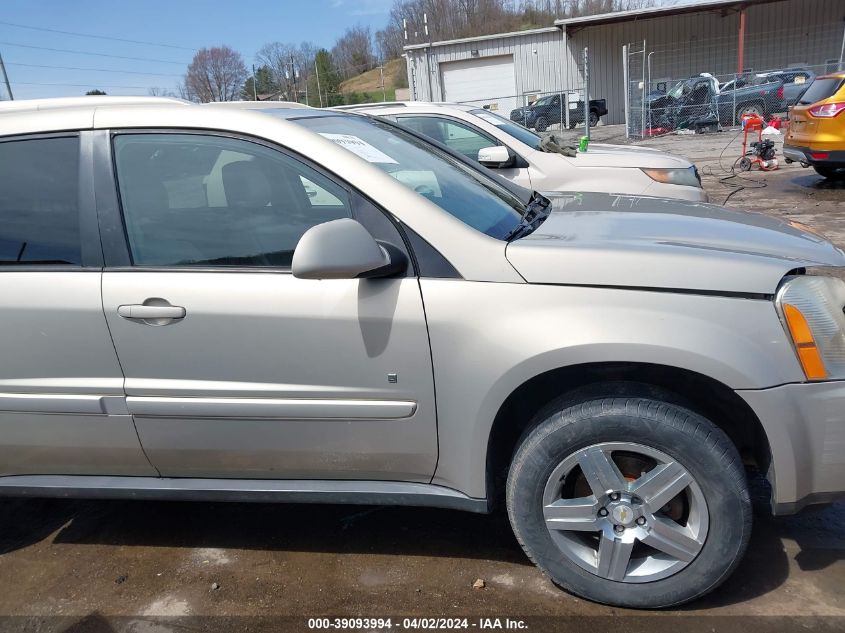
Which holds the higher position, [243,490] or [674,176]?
[674,176]

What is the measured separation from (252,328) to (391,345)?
50 cm

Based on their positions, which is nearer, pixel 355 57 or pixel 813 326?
pixel 813 326

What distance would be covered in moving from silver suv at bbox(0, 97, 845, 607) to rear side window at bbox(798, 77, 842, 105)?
903 centimetres

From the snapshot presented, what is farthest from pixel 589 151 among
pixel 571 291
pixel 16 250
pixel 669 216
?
pixel 16 250

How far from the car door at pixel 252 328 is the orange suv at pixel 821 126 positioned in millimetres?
9788

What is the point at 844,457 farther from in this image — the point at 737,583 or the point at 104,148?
the point at 104,148

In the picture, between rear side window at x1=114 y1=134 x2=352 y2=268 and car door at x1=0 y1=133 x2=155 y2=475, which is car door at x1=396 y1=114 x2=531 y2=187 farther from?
car door at x1=0 y1=133 x2=155 y2=475

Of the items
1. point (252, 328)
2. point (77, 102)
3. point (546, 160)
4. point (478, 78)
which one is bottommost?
point (252, 328)

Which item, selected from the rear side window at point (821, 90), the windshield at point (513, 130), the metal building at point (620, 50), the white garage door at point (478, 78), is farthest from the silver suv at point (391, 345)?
the white garage door at point (478, 78)

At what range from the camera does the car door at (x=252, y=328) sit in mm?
2400

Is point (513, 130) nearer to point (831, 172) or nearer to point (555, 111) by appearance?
point (831, 172)

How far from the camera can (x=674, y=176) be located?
6.16 meters

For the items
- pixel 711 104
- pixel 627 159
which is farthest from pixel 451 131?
pixel 711 104

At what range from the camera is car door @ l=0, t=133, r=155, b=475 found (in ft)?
8.45
